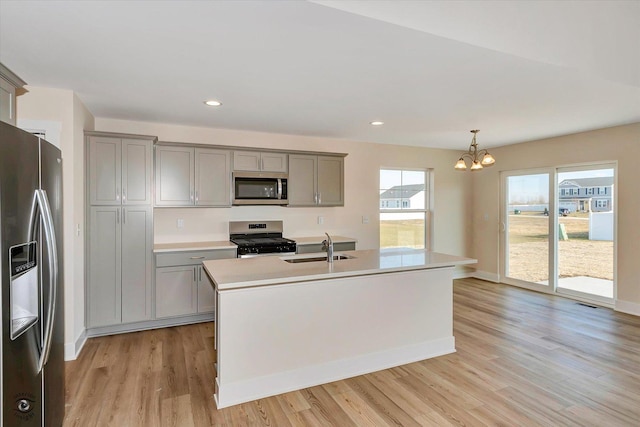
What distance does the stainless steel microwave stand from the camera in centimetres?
446

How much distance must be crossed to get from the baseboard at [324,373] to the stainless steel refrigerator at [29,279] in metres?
1.01

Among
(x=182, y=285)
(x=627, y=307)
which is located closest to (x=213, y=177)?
(x=182, y=285)

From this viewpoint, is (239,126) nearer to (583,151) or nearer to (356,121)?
(356,121)

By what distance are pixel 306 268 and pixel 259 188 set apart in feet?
6.93

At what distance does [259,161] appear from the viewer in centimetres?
455

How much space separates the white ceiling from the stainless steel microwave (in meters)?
0.83

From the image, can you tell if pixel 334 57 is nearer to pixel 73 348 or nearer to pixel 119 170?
pixel 119 170

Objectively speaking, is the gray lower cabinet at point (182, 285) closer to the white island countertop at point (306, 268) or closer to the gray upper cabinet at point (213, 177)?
the gray upper cabinet at point (213, 177)

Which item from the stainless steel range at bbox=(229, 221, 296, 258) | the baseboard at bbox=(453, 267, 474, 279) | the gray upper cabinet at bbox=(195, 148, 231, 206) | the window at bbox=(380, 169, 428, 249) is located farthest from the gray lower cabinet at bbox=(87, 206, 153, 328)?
the baseboard at bbox=(453, 267, 474, 279)

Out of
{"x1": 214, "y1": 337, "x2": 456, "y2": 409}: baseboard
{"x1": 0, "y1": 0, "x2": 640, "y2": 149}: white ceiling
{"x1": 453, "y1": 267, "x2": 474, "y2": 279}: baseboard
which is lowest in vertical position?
{"x1": 214, "y1": 337, "x2": 456, "y2": 409}: baseboard

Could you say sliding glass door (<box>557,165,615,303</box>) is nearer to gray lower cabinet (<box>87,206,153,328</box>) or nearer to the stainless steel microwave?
the stainless steel microwave

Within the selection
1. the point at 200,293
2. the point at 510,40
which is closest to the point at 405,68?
the point at 510,40

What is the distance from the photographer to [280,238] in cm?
483

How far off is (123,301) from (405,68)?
140 inches
